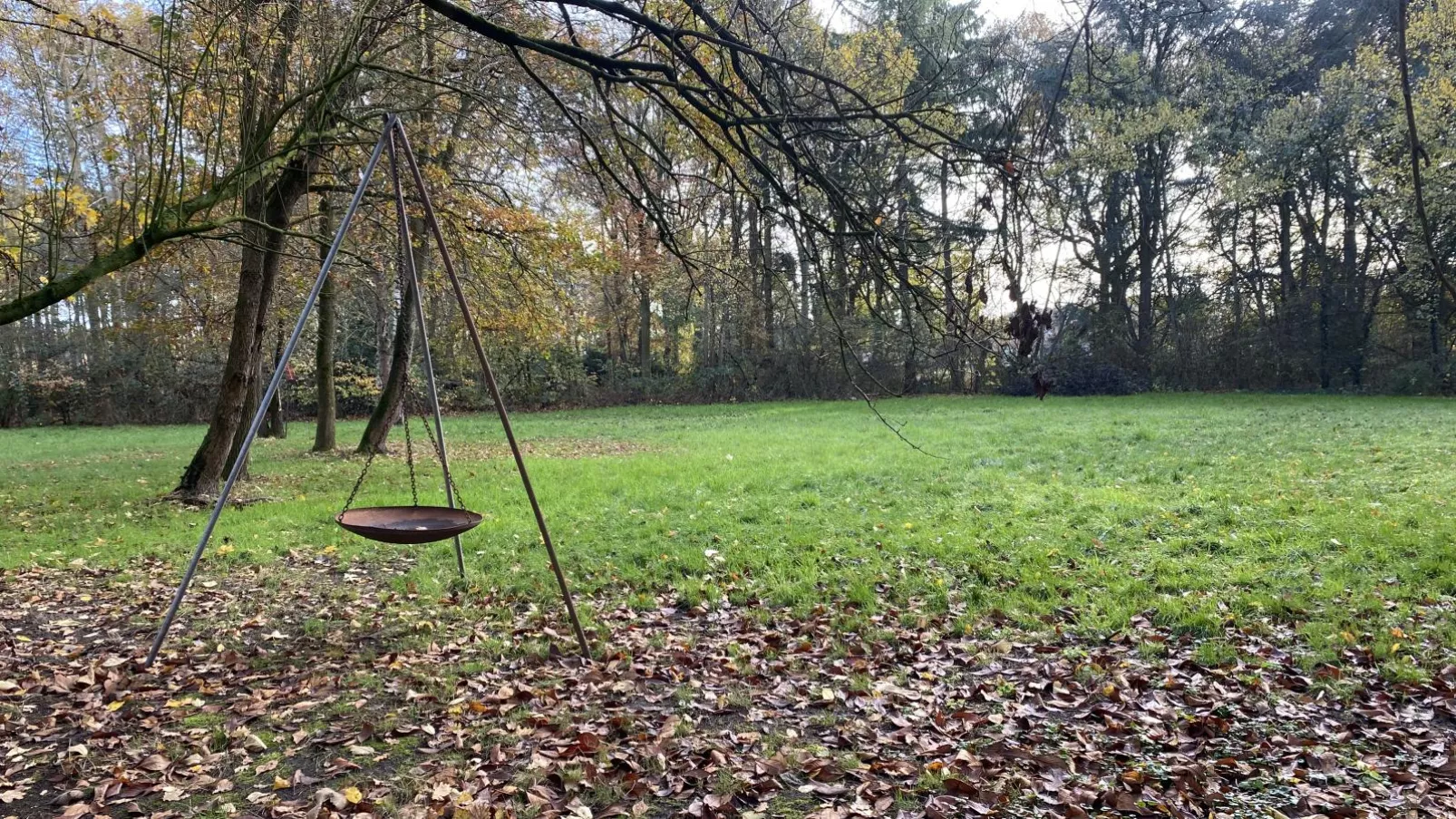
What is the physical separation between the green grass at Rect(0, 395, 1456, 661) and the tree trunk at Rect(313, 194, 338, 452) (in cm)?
48

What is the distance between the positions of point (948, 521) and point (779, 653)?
2992 mm

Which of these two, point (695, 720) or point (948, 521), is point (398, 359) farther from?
point (695, 720)

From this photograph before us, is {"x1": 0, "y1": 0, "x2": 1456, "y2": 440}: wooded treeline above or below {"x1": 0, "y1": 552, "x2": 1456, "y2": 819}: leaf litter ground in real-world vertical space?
above

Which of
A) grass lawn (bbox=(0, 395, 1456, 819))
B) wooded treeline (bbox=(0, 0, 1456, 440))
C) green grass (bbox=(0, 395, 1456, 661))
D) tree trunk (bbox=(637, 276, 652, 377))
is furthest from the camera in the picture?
tree trunk (bbox=(637, 276, 652, 377))

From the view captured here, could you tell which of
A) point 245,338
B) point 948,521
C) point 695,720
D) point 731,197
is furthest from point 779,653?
point 245,338

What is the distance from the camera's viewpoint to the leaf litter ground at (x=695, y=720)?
2.99m

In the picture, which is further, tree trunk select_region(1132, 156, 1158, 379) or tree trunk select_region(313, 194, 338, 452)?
tree trunk select_region(1132, 156, 1158, 379)

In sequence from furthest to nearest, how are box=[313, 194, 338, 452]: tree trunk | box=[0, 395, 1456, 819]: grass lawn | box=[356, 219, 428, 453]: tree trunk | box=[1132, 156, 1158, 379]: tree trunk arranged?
1. box=[1132, 156, 1158, 379]: tree trunk
2. box=[356, 219, 428, 453]: tree trunk
3. box=[313, 194, 338, 452]: tree trunk
4. box=[0, 395, 1456, 819]: grass lawn

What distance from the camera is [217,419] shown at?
8773mm

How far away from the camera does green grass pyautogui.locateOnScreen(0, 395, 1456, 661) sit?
5.01 m

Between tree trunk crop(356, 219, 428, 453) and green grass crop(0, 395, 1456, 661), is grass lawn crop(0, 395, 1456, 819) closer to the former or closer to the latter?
green grass crop(0, 395, 1456, 661)

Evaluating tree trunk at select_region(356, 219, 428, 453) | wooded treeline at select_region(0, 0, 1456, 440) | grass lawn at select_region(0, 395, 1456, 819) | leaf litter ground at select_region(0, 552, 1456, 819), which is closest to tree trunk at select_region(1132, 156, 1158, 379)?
wooded treeline at select_region(0, 0, 1456, 440)

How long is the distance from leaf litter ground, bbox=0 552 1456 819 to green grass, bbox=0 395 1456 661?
1.67ft

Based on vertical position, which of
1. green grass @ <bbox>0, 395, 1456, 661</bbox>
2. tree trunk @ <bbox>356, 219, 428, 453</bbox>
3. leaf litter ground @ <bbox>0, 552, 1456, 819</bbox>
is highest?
tree trunk @ <bbox>356, 219, 428, 453</bbox>
